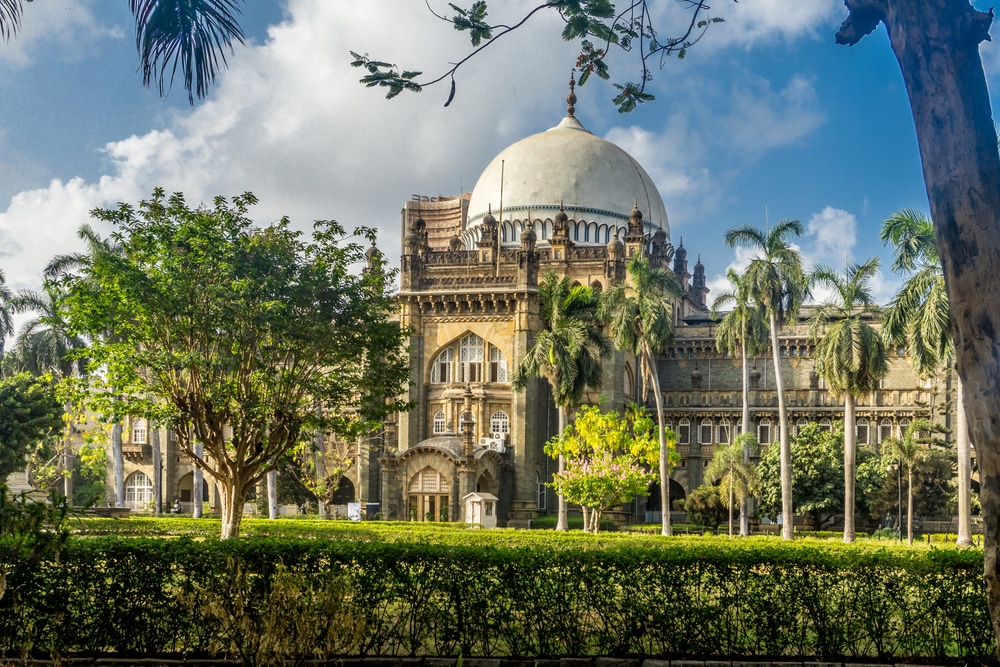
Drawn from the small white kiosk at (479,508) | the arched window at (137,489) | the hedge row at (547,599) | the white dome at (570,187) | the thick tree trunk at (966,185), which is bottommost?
the arched window at (137,489)

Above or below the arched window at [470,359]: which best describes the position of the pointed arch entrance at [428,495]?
below

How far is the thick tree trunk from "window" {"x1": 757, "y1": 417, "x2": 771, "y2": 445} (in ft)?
176

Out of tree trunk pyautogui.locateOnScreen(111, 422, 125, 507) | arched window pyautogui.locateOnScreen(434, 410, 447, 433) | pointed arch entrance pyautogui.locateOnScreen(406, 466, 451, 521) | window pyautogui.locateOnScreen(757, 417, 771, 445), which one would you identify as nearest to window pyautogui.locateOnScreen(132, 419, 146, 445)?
tree trunk pyautogui.locateOnScreen(111, 422, 125, 507)

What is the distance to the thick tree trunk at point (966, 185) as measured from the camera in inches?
292

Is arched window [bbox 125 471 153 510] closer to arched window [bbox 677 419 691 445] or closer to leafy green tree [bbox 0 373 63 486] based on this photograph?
leafy green tree [bbox 0 373 63 486]

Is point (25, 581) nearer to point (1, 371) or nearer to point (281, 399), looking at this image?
point (281, 399)

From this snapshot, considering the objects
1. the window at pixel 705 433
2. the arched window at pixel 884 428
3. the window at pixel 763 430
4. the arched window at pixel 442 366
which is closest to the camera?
the arched window at pixel 442 366

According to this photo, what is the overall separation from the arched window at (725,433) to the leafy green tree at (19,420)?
33.6m

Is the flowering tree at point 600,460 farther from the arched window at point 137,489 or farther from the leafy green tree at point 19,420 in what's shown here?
the arched window at point 137,489

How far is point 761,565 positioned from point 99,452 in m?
21.6

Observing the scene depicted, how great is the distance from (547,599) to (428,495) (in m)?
38.4

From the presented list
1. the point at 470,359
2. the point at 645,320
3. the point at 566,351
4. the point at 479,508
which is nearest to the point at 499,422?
the point at 470,359

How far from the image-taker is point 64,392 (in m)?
26.1

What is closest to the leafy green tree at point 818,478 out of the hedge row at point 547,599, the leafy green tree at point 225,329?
the leafy green tree at point 225,329
